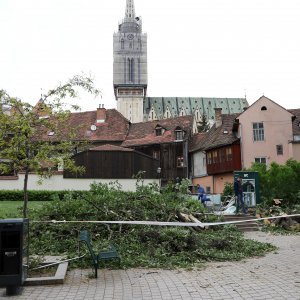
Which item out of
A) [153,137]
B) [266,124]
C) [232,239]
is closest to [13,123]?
Answer: [232,239]

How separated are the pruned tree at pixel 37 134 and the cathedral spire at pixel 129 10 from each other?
14808 cm

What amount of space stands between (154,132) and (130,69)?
81.8 meters

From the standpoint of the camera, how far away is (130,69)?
13900cm

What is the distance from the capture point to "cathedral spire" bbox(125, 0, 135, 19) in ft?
506

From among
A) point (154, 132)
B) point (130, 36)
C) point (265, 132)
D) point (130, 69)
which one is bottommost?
point (265, 132)

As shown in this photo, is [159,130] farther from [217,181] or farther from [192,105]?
[192,105]

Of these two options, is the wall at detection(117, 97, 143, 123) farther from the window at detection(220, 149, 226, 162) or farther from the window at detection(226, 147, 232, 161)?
the window at detection(226, 147, 232, 161)

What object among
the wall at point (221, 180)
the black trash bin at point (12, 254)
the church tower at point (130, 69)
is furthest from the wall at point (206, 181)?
the church tower at point (130, 69)

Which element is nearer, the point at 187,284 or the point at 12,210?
the point at 187,284

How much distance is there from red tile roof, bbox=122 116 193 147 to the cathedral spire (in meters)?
99.8

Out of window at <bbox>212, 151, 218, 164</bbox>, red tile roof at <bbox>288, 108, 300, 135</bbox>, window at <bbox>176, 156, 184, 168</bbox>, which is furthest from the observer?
window at <bbox>176, 156, 184, 168</bbox>

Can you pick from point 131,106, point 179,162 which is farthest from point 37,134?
point 131,106

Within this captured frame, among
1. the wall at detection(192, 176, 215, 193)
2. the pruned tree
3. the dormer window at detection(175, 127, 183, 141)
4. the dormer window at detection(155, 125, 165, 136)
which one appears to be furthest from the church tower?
the pruned tree

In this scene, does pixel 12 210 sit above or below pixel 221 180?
below
